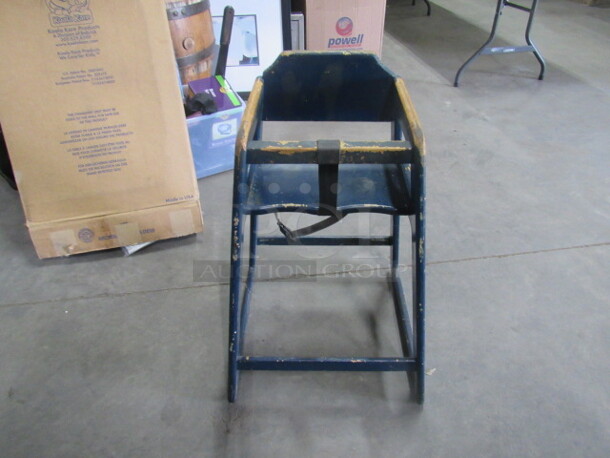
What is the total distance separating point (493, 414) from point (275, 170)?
2.82 ft

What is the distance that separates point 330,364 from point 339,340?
0.72 feet

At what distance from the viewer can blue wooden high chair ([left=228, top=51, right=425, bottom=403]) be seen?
0.97 metres

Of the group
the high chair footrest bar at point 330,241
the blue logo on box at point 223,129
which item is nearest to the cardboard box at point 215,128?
the blue logo on box at point 223,129

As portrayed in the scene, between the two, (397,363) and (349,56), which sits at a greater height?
(349,56)

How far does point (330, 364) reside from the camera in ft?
3.86

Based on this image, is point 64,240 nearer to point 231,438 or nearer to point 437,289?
point 231,438

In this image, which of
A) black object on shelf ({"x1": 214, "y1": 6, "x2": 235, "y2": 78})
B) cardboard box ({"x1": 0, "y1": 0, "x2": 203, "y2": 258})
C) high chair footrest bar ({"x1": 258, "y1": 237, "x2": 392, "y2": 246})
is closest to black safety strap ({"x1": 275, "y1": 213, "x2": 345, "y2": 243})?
high chair footrest bar ({"x1": 258, "y1": 237, "x2": 392, "y2": 246})

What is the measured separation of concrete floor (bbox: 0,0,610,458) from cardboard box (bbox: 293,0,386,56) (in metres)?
1.33

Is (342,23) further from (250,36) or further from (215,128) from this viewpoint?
(215,128)

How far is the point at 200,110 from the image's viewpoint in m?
1.97

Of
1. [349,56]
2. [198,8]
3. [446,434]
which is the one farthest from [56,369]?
[198,8]

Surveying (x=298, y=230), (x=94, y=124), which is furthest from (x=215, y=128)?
(x=298, y=230)

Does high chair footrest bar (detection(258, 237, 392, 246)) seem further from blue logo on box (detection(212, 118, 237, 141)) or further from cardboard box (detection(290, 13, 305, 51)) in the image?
cardboard box (detection(290, 13, 305, 51))

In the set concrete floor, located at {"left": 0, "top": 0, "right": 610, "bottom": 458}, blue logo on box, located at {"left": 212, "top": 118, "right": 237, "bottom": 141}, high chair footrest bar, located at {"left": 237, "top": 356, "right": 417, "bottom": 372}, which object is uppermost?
blue logo on box, located at {"left": 212, "top": 118, "right": 237, "bottom": 141}
